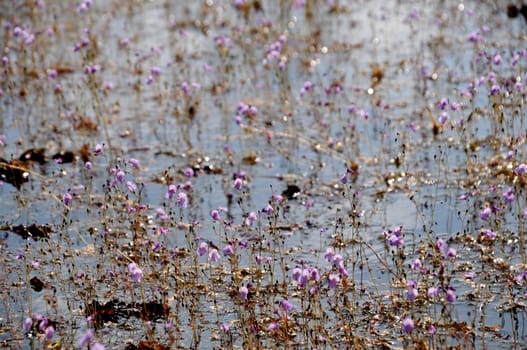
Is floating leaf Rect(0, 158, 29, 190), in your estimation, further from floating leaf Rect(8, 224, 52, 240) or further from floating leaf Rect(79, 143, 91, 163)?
floating leaf Rect(8, 224, 52, 240)

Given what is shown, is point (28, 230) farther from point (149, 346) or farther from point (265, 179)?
point (149, 346)

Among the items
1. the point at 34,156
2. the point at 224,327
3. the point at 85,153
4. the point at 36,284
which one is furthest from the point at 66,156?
the point at 224,327

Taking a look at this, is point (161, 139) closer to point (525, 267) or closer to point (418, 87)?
point (418, 87)

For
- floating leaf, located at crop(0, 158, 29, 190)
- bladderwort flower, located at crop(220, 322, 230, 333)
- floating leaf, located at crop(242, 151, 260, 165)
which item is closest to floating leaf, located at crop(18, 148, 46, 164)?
floating leaf, located at crop(0, 158, 29, 190)

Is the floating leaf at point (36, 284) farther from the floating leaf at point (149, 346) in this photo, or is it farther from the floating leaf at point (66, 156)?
the floating leaf at point (66, 156)

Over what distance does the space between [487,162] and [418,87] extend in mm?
1992

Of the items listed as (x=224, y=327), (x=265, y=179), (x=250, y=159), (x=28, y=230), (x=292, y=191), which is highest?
(x=250, y=159)

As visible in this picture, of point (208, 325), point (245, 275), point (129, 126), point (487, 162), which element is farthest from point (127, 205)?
point (487, 162)

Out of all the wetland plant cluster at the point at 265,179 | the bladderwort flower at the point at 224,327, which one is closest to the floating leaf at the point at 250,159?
the wetland plant cluster at the point at 265,179

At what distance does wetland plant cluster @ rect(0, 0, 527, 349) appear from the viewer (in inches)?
199

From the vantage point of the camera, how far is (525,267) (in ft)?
18.2

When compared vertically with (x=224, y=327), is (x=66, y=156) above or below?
above

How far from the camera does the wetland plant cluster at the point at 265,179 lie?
16.6 feet

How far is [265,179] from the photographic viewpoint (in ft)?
24.2
